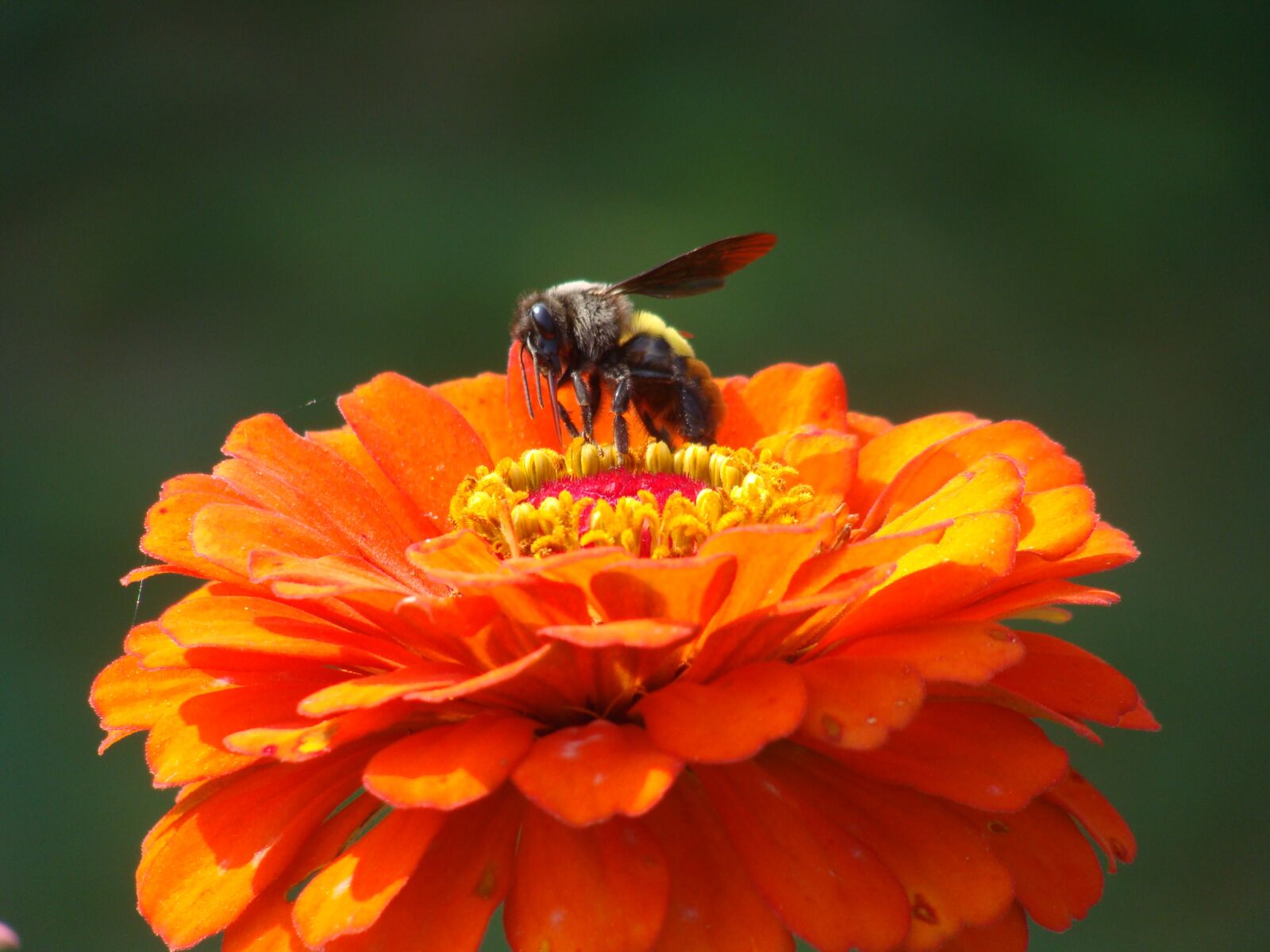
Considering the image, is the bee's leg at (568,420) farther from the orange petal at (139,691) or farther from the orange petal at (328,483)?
the orange petal at (139,691)

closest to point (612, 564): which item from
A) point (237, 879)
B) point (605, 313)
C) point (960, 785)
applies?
point (960, 785)

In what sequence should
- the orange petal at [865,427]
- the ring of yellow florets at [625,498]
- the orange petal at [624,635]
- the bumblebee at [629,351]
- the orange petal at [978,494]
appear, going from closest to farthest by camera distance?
the orange petal at [624,635] → the orange petal at [978,494] → the ring of yellow florets at [625,498] → the bumblebee at [629,351] → the orange petal at [865,427]

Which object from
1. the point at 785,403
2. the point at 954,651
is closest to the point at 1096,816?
the point at 954,651

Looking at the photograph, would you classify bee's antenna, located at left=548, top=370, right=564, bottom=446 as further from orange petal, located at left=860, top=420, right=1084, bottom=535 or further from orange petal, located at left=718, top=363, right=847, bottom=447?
orange petal, located at left=860, top=420, right=1084, bottom=535

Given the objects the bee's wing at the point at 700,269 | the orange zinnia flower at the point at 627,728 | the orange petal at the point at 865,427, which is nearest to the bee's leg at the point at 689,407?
the bee's wing at the point at 700,269

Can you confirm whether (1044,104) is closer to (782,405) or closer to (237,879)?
(782,405)

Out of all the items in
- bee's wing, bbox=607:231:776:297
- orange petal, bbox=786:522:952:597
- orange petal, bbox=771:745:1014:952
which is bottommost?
orange petal, bbox=771:745:1014:952

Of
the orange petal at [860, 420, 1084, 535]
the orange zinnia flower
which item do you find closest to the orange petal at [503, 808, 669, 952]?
the orange zinnia flower
